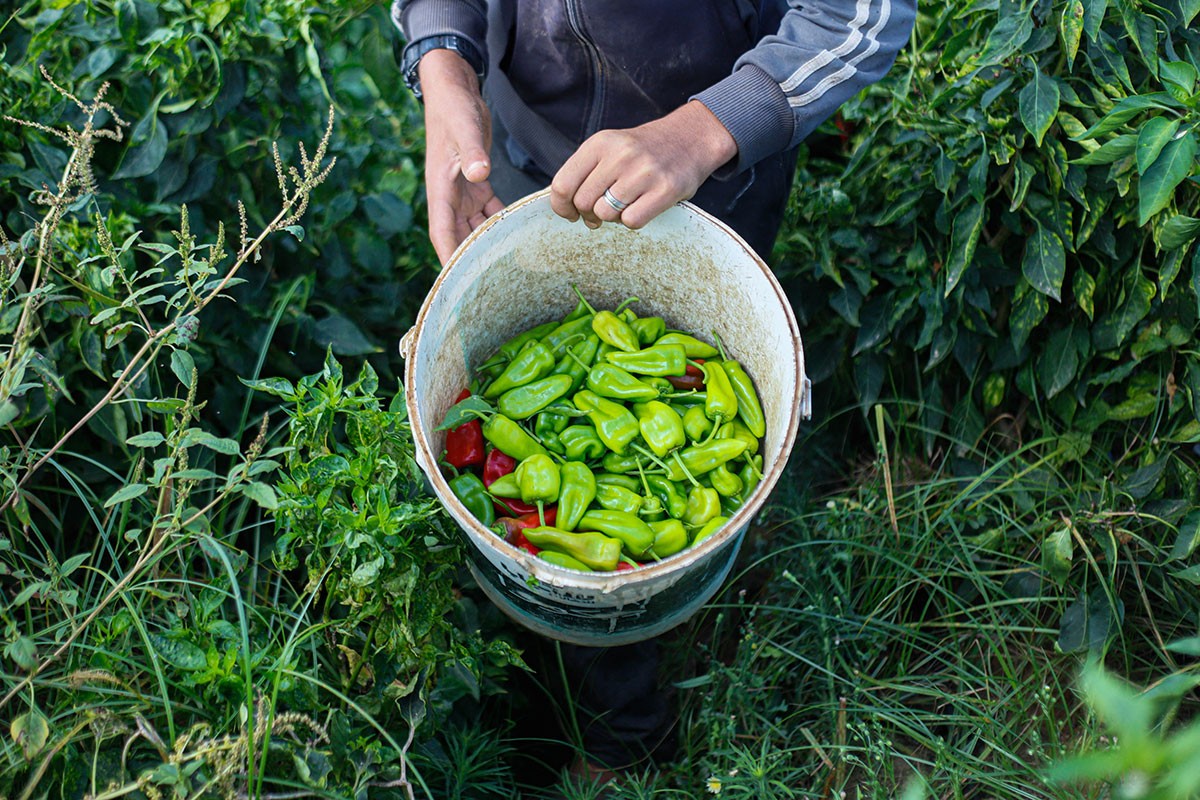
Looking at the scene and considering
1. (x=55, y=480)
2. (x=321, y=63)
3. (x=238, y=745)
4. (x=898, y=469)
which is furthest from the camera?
(x=898, y=469)

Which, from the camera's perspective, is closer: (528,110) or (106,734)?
(106,734)

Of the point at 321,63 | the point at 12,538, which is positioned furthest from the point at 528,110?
the point at 12,538

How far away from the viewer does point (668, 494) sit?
2.15 meters

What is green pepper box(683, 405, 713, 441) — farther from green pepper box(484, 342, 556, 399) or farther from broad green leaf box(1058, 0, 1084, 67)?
broad green leaf box(1058, 0, 1084, 67)

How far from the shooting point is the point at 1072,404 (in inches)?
106

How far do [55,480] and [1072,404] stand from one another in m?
2.72

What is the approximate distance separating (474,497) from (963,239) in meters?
1.40

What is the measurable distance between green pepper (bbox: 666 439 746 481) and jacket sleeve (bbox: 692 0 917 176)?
592mm

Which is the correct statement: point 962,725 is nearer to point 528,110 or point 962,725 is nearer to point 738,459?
point 738,459

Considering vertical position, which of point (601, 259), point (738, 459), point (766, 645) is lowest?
point (766, 645)

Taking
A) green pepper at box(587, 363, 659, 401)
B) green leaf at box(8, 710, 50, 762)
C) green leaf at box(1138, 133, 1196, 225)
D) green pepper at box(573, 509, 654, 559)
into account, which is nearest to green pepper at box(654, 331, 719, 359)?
green pepper at box(587, 363, 659, 401)

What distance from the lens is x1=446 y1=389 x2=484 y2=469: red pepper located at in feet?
7.25

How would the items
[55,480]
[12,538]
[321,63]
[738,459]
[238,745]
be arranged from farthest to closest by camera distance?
[321,63]
[55,480]
[738,459]
[12,538]
[238,745]

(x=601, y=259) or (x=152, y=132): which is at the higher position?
(x=152, y=132)
